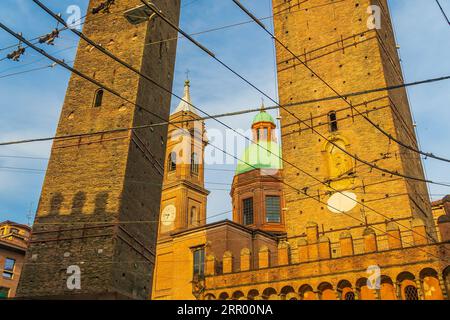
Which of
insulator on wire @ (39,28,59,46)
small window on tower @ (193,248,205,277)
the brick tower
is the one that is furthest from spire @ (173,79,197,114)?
insulator on wire @ (39,28,59,46)

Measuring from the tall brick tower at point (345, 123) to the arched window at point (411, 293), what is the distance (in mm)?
2085

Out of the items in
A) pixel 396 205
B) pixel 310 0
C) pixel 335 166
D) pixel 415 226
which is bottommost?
pixel 415 226

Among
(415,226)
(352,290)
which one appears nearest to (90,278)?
(352,290)

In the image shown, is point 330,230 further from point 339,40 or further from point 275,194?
point 275,194

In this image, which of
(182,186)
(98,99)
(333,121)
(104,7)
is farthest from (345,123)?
(182,186)

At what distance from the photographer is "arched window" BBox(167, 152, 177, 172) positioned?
35.5m

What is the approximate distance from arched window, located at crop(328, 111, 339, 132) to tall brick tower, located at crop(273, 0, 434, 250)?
0.05 meters

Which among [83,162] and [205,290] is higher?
[83,162]

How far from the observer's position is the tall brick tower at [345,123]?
19297 millimetres

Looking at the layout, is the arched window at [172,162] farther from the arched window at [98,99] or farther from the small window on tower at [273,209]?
the arched window at [98,99]

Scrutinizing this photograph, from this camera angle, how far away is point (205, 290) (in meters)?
19.3

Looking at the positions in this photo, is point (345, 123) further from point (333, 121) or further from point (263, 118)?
point (263, 118)

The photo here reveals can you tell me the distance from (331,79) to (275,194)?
1184cm

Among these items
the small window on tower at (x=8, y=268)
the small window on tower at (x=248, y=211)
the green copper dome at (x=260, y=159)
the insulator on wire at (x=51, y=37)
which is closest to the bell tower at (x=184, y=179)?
the green copper dome at (x=260, y=159)
